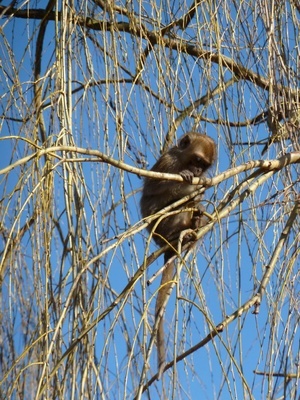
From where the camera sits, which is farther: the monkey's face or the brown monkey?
the monkey's face

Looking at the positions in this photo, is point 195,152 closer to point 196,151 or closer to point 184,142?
point 196,151

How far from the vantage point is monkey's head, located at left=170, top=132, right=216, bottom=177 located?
486 cm

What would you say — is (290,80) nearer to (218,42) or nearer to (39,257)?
(218,42)

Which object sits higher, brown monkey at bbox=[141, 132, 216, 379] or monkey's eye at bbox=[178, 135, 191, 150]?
monkey's eye at bbox=[178, 135, 191, 150]

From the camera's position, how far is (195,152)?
4.82m

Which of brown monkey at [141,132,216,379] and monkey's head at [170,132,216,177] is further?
monkey's head at [170,132,216,177]

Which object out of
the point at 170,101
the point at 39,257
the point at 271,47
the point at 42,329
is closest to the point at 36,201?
the point at 39,257

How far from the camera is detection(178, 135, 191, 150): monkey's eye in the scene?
16.1 feet

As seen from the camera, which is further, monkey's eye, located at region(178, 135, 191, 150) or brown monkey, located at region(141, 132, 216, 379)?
monkey's eye, located at region(178, 135, 191, 150)

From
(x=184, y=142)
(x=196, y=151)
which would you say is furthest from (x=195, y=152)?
(x=184, y=142)

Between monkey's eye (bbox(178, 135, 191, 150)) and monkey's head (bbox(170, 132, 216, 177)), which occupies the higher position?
monkey's eye (bbox(178, 135, 191, 150))

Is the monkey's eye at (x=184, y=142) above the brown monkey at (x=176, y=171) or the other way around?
above

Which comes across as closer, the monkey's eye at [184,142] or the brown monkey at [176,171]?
the brown monkey at [176,171]

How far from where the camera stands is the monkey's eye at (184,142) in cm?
491
